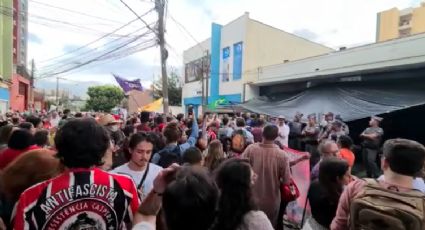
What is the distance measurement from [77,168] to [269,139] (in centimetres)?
332

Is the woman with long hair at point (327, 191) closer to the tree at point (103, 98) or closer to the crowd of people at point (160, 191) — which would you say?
the crowd of people at point (160, 191)

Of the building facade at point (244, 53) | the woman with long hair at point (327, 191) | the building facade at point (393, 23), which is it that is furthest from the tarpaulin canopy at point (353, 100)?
the building facade at point (393, 23)

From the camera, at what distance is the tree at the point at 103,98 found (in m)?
63.6

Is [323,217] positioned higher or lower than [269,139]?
lower

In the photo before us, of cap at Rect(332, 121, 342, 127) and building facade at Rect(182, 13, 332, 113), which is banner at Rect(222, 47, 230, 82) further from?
cap at Rect(332, 121, 342, 127)

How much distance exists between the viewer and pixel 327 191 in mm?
3371

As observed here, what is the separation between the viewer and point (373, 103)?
37.4 ft

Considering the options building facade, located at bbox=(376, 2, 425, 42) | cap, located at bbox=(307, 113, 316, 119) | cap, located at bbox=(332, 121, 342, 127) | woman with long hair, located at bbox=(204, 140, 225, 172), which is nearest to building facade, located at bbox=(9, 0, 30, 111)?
cap, located at bbox=(307, 113, 316, 119)

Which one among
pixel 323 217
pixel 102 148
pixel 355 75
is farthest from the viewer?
pixel 355 75

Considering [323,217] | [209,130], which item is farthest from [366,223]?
[209,130]

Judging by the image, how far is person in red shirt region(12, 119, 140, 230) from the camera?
183 centimetres

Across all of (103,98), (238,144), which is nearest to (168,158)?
(238,144)

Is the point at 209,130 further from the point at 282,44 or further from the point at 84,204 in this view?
the point at 282,44

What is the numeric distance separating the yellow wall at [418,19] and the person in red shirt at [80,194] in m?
45.7
